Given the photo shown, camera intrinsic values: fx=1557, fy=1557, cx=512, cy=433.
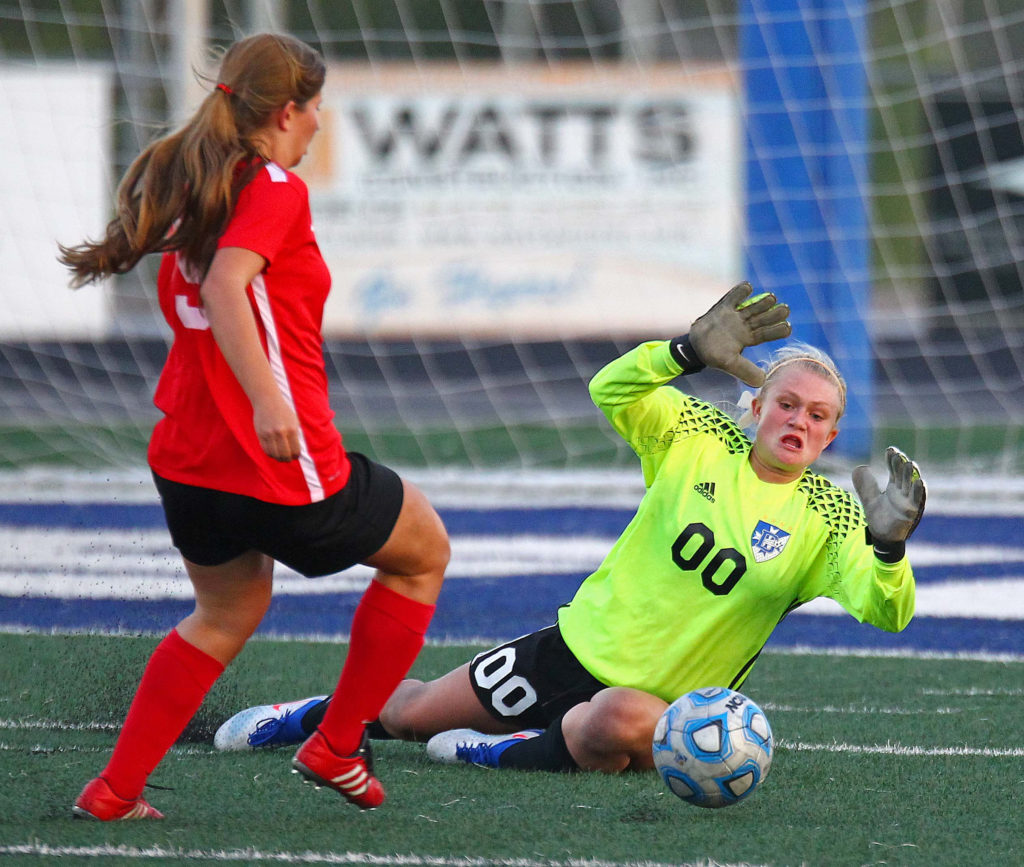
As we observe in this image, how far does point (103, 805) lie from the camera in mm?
2887

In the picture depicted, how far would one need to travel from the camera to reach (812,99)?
339 inches

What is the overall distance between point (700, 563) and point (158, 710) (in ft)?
4.15

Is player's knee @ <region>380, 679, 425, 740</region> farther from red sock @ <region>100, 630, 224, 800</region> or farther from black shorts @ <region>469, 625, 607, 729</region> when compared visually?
red sock @ <region>100, 630, 224, 800</region>

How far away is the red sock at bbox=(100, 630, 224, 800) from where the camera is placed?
114 inches

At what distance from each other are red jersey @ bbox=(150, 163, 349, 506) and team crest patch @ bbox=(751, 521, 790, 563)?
42.3 inches

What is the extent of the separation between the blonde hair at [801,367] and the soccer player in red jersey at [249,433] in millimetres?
1015

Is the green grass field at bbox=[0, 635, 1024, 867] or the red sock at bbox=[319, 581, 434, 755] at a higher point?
the red sock at bbox=[319, 581, 434, 755]

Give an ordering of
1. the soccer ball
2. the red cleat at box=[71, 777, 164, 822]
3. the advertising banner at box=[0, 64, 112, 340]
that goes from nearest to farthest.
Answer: the red cleat at box=[71, 777, 164, 822]
the soccer ball
the advertising banner at box=[0, 64, 112, 340]

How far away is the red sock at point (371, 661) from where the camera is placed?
296 centimetres

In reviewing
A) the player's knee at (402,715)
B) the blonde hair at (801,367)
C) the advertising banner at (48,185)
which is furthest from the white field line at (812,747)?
the advertising banner at (48,185)

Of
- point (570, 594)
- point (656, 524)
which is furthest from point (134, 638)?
point (570, 594)

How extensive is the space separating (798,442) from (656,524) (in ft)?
1.25

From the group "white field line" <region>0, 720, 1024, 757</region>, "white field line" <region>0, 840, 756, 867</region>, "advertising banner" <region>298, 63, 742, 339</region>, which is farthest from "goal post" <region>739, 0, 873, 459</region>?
"white field line" <region>0, 840, 756, 867</region>

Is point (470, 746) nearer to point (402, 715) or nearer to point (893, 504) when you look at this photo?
point (402, 715)
